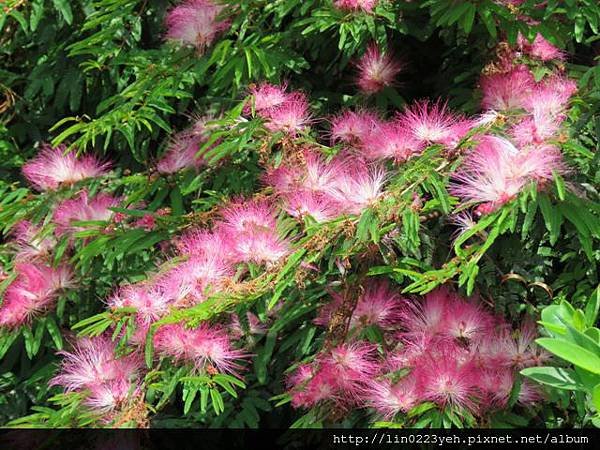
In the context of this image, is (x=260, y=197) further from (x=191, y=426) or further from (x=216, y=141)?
(x=191, y=426)

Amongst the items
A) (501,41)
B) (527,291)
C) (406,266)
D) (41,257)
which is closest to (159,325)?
(406,266)

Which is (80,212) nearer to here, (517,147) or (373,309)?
(373,309)

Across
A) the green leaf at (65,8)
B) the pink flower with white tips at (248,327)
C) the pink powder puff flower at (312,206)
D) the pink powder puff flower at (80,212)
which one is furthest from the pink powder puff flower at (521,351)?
the green leaf at (65,8)

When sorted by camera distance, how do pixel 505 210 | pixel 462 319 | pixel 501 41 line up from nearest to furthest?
pixel 505 210, pixel 462 319, pixel 501 41

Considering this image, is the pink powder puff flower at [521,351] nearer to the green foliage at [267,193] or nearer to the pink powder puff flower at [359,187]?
the green foliage at [267,193]

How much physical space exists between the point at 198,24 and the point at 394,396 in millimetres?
1263

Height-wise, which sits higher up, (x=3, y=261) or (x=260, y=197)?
(x=260, y=197)

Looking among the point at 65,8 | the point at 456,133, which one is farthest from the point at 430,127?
the point at 65,8

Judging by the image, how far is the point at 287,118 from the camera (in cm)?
246

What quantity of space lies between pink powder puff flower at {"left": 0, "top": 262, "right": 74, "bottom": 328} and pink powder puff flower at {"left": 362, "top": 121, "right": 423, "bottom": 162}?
962 millimetres

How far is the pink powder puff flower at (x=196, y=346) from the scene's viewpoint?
2105 mm

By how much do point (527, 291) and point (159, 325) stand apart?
0.96 meters

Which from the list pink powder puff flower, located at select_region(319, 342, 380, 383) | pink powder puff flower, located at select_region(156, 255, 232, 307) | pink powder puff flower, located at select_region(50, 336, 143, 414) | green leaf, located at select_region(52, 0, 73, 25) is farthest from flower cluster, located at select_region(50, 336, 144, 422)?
green leaf, located at select_region(52, 0, 73, 25)

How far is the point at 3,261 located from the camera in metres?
2.70
